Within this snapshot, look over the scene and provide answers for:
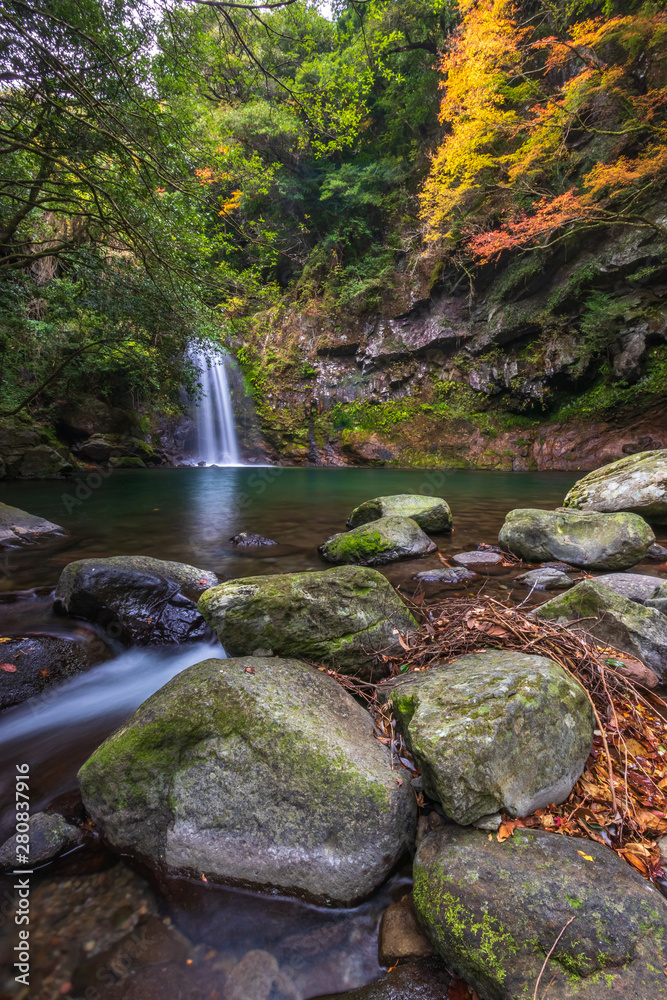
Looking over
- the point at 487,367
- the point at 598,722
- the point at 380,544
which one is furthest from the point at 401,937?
the point at 487,367

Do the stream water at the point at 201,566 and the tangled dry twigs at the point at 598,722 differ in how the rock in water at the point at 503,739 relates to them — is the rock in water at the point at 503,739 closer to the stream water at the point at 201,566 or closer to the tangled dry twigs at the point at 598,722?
the tangled dry twigs at the point at 598,722

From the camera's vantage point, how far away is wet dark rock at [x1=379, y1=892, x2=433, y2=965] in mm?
1400

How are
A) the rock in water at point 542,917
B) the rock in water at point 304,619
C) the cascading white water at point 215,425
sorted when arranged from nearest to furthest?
the rock in water at point 542,917 < the rock in water at point 304,619 < the cascading white water at point 215,425

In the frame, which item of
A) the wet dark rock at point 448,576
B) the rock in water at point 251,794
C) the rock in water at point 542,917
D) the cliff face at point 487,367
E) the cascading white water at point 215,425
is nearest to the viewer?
the rock in water at point 542,917

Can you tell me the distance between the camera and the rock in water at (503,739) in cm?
152

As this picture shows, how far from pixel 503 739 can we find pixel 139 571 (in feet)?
11.2

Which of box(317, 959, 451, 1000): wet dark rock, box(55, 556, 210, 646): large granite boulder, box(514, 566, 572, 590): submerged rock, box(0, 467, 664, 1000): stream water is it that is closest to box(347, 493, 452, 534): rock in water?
box(0, 467, 664, 1000): stream water

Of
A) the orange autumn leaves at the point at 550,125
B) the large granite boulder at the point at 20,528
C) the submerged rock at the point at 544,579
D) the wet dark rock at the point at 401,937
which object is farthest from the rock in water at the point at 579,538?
the orange autumn leaves at the point at 550,125

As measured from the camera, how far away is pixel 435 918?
1340 millimetres

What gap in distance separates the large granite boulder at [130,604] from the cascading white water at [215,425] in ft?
58.2

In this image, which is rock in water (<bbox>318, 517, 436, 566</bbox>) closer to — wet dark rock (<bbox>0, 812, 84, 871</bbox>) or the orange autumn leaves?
wet dark rock (<bbox>0, 812, 84, 871</bbox>)

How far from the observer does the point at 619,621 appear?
2.60 meters

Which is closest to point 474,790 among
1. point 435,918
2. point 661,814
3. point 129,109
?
point 435,918

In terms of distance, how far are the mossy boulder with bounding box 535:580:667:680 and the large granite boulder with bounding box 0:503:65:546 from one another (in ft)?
23.1
